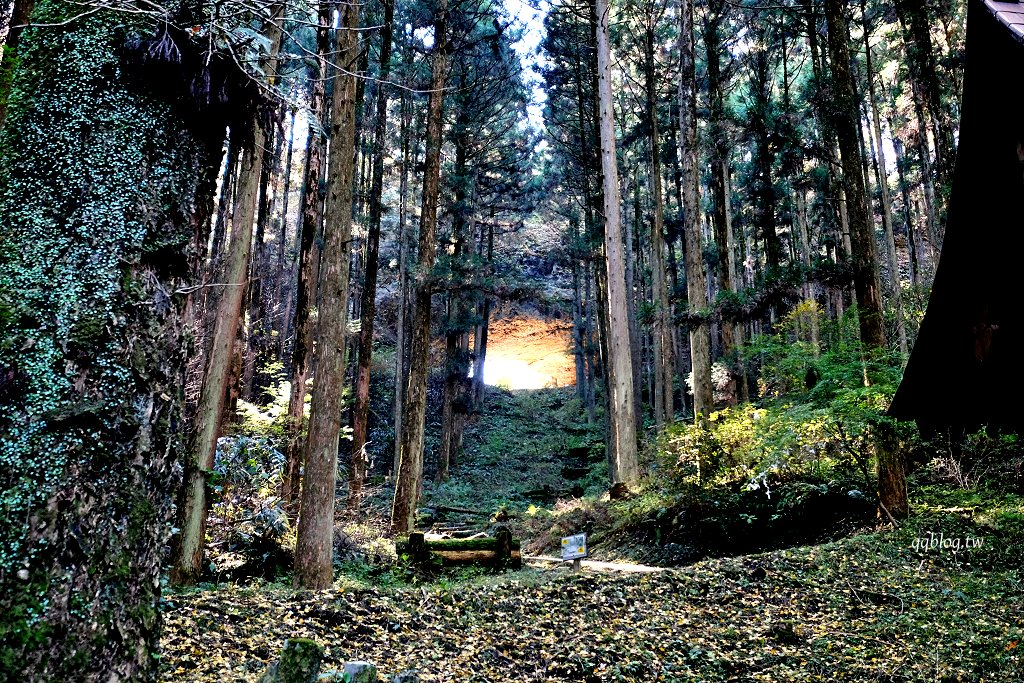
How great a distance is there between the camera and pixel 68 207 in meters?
2.45

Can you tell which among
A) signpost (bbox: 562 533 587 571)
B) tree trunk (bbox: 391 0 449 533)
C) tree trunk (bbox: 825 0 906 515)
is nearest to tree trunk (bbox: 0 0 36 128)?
signpost (bbox: 562 533 587 571)

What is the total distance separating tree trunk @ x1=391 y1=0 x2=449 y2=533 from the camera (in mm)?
11508

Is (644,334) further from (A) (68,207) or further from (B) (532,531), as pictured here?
(A) (68,207)

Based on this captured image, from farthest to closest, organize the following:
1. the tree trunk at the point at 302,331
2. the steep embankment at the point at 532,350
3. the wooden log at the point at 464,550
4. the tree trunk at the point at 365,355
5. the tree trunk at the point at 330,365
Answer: the steep embankment at the point at 532,350 → the tree trunk at the point at 365,355 → the tree trunk at the point at 302,331 → the wooden log at the point at 464,550 → the tree trunk at the point at 330,365

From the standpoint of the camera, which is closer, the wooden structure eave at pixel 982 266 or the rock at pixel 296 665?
the wooden structure eave at pixel 982 266

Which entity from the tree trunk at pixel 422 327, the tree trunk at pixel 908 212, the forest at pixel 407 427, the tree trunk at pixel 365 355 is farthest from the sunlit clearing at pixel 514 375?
the tree trunk at pixel 422 327

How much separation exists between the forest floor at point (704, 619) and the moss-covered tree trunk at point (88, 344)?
1.63 metres

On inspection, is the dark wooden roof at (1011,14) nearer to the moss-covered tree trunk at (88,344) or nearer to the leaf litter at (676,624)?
the moss-covered tree trunk at (88,344)

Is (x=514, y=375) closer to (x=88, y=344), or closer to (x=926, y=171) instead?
(x=926, y=171)

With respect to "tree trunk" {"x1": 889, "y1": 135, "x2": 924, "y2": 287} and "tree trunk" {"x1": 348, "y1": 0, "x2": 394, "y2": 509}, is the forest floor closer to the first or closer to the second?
"tree trunk" {"x1": 348, "y1": 0, "x2": 394, "y2": 509}

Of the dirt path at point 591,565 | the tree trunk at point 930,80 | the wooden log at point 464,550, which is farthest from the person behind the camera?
the tree trunk at point 930,80

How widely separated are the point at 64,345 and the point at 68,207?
→ 2.06 feet

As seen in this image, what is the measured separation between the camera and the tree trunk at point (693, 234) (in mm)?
12898

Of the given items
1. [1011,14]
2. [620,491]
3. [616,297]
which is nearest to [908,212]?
[616,297]
